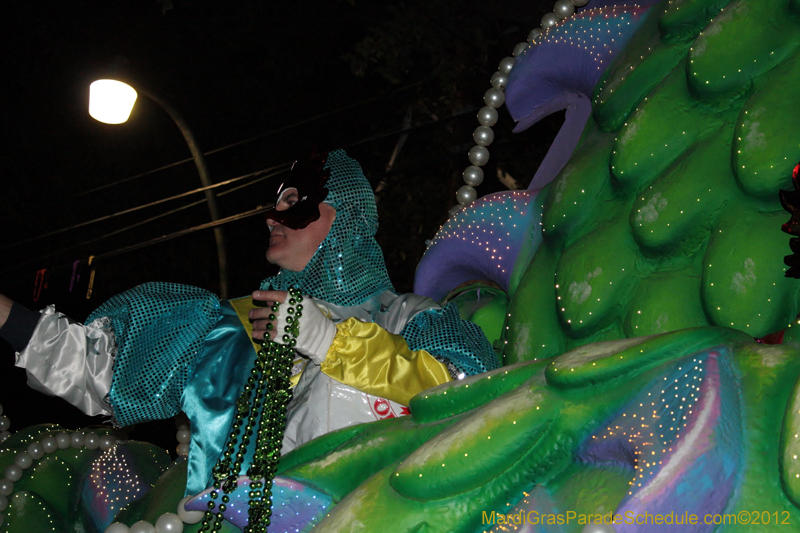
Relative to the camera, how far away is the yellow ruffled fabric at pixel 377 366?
1.62m

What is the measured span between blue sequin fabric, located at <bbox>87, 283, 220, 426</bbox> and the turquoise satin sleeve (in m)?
0.02

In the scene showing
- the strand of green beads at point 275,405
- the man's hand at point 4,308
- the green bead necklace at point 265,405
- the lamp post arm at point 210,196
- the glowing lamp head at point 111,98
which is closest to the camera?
the strand of green beads at point 275,405

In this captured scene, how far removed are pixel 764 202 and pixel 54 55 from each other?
6.96 meters

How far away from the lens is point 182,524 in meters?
1.46

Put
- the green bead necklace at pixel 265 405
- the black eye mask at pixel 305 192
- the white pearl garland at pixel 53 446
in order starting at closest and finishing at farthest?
the green bead necklace at pixel 265 405 → the black eye mask at pixel 305 192 → the white pearl garland at pixel 53 446

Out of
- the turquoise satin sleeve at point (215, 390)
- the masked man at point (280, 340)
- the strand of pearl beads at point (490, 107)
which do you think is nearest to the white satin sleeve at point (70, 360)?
the masked man at point (280, 340)

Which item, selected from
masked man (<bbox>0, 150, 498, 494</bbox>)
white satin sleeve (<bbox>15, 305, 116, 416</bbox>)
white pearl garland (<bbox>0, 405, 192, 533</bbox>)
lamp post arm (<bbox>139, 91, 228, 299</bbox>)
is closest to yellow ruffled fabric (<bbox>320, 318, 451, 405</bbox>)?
masked man (<bbox>0, 150, 498, 494</bbox>)

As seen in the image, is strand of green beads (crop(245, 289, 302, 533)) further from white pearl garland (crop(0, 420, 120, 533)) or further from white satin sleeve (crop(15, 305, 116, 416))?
white pearl garland (crop(0, 420, 120, 533))

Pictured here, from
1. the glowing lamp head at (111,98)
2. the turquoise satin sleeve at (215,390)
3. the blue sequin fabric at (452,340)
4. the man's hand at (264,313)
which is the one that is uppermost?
the glowing lamp head at (111,98)

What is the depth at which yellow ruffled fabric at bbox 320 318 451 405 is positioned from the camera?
162 centimetres

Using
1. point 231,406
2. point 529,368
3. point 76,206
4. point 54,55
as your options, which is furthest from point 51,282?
point 529,368

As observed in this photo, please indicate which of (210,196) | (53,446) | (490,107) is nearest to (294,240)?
(490,107)

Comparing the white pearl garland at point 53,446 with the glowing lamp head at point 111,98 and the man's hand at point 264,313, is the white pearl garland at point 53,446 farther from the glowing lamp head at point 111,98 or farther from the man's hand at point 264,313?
the glowing lamp head at point 111,98

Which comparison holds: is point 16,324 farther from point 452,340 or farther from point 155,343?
point 452,340
